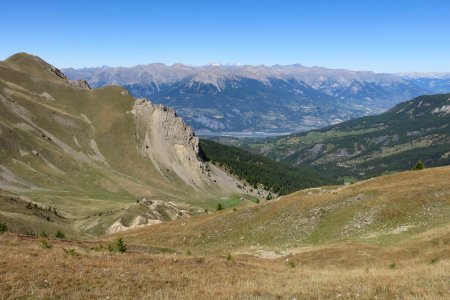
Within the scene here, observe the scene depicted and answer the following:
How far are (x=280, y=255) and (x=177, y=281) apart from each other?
28580 millimetres

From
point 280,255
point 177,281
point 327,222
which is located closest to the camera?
point 177,281

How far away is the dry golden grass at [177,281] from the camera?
1986 cm

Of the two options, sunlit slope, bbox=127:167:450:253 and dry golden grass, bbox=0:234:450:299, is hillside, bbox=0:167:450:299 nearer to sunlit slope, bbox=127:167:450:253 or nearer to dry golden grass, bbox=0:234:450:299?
dry golden grass, bbox=0:234:450:299

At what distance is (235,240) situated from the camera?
63531mm

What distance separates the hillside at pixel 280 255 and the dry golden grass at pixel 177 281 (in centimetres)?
6

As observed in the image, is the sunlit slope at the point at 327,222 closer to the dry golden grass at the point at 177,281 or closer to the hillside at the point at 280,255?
the hillside at the point at 280,255

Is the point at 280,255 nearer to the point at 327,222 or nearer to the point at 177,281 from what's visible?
the point at 327,222

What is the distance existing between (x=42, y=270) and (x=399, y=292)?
61.5 ft

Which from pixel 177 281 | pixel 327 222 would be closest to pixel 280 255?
pixel 327 222

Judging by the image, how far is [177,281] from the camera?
23.4m

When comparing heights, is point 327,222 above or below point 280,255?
above

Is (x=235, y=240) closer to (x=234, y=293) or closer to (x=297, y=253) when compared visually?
(x=297, y=253)

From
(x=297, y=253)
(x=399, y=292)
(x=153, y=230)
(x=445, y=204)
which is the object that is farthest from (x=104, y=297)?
(x=153, y=230)

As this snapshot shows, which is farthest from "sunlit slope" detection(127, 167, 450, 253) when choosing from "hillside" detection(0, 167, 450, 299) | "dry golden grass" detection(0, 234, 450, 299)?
Answer: "dry golden grass" detection(0, 234, 450, 299)
